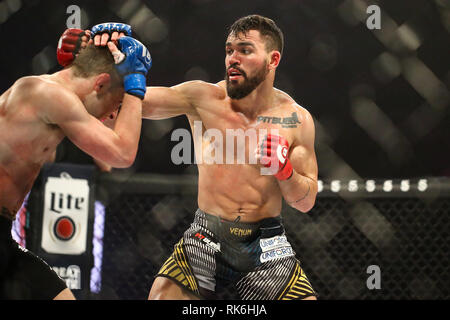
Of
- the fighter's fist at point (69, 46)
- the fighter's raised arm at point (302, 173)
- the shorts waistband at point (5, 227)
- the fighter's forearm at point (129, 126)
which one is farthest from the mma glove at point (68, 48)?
the fighter's raised arm at point (302, 173)

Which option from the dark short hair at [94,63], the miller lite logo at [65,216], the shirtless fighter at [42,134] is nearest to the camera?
the shirtless fighter at [42,134]

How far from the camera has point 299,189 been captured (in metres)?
2.07

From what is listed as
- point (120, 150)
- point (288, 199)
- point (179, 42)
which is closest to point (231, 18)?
point (179, 42)

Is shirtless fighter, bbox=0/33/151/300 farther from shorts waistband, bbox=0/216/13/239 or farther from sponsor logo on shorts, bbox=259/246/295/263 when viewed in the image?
sponsor logo on shorts, bbox=259/246/295/263

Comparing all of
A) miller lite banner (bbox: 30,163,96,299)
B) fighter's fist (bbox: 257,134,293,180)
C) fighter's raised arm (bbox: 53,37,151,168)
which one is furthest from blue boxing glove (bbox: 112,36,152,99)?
miller lite banner (bbox: 30,163,96,299)

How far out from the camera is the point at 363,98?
411 cm

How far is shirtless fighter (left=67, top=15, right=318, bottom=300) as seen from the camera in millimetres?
2025

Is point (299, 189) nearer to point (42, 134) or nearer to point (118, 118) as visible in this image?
point (118, 118)

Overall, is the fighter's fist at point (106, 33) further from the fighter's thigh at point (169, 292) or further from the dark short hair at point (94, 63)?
the fighter's thigh at point (169, 292)

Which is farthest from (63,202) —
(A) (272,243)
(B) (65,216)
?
(A) (272,243)

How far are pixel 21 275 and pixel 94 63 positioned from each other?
0.66m

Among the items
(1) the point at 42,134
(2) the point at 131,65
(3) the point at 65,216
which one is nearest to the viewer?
(1) the point at 42,134

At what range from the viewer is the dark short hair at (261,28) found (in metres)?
2.22

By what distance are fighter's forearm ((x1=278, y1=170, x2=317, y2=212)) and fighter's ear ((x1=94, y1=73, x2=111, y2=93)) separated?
0.69 meters
